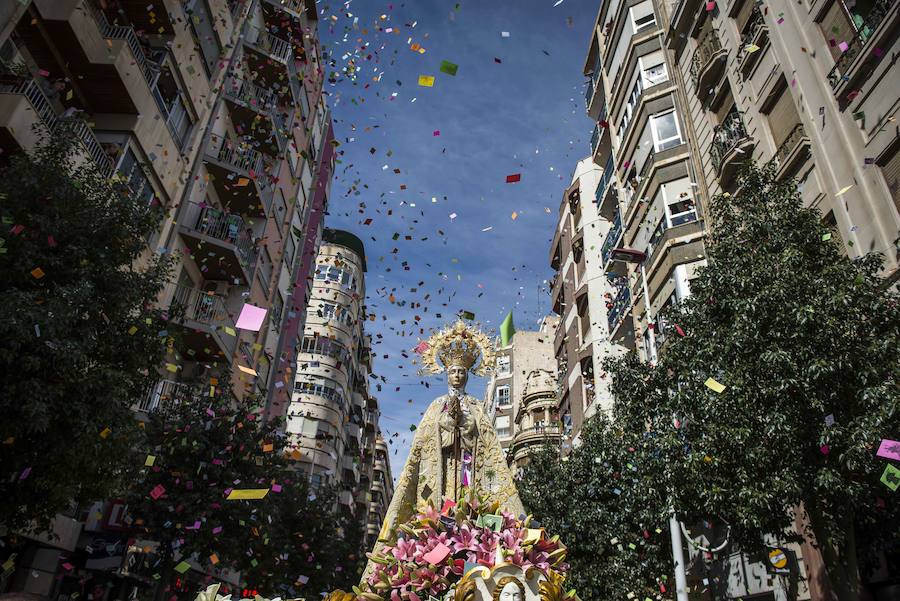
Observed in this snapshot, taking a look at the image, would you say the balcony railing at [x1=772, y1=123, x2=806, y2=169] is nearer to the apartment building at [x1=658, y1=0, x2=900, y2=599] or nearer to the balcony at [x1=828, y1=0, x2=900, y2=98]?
the apartment building at [x1=658, y1=0, x2=900, y2=599]

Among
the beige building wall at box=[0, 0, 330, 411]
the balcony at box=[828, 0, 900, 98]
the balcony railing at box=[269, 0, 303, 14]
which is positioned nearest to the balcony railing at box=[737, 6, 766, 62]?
the balcony at box=[828, 0, 900, 98]

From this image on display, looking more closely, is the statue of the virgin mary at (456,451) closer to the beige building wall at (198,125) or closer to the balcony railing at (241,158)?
the beige building wall at (198,125)

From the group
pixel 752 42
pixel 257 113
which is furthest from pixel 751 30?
pixel 257 113

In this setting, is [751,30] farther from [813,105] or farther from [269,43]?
[269,43]

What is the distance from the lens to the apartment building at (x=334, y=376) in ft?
135

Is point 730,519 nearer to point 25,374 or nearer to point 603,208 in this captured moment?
point 25,374

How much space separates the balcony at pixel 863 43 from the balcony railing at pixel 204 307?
1932 centimetres

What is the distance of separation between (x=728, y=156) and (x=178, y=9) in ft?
55.6

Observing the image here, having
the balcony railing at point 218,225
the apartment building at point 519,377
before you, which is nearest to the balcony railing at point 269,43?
the balcony railing at point 218,225

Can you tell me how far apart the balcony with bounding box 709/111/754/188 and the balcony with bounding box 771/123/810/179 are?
4.28ft

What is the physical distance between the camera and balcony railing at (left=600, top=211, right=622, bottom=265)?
28.4 m

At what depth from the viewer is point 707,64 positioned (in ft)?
66.6

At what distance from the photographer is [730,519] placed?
10.4 meters

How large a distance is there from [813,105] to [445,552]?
49.6ft
